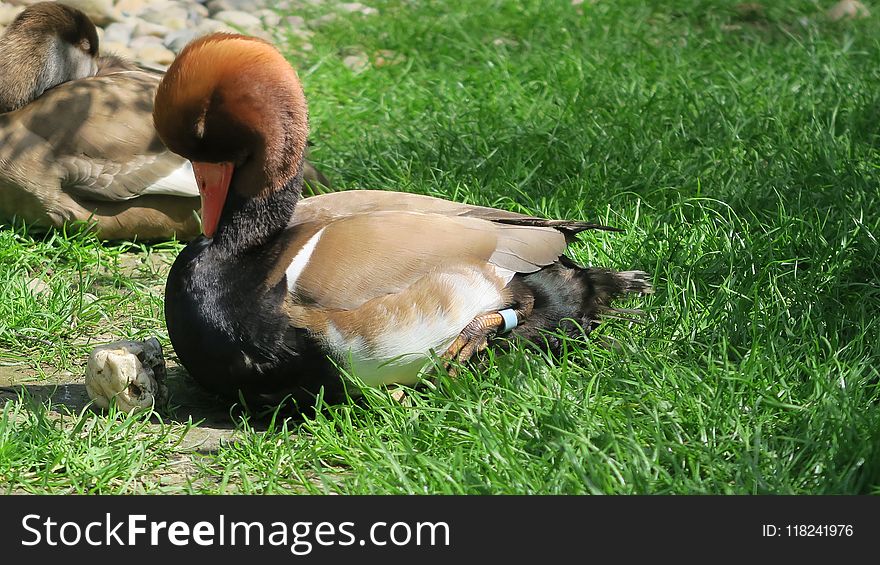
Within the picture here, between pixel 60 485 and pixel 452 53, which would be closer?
pixel 60 485

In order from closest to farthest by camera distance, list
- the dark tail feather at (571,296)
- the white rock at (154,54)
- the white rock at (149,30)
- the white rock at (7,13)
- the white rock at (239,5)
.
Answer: the dark tail feather at (571,296)
the white rock at (154,54)
the white rock at (7,13)
the white rock at (149,30)
the white rock at (239,5)

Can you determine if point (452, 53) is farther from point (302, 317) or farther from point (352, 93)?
point (302, 317)

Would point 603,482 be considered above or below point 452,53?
above

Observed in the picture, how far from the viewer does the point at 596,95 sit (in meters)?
5.93

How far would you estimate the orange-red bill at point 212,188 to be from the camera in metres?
3.58

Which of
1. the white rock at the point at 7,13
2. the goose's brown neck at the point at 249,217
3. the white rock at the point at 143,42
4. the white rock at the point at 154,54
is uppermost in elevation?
the goose's brown neck at the point at 249,217

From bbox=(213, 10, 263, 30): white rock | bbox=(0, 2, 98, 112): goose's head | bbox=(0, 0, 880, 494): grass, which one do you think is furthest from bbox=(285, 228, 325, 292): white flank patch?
bbox=(213, 10, 263, 30): white rock

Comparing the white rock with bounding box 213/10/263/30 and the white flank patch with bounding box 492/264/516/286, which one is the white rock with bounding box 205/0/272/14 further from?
the white flank patch with bounding box 492/264/516/286

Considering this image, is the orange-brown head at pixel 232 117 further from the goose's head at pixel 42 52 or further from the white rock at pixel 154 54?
the white rock at pixel 154 54

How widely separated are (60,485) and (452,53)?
425 cm

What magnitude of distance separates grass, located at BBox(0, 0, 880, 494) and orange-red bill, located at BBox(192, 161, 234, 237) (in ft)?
2.19

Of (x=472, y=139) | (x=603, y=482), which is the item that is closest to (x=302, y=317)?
(x=603, y=482)

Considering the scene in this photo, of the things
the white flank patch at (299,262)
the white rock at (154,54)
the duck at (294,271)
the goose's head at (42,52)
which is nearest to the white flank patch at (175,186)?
the goose's head at (42,52)

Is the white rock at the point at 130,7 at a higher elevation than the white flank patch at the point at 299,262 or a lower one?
lower
